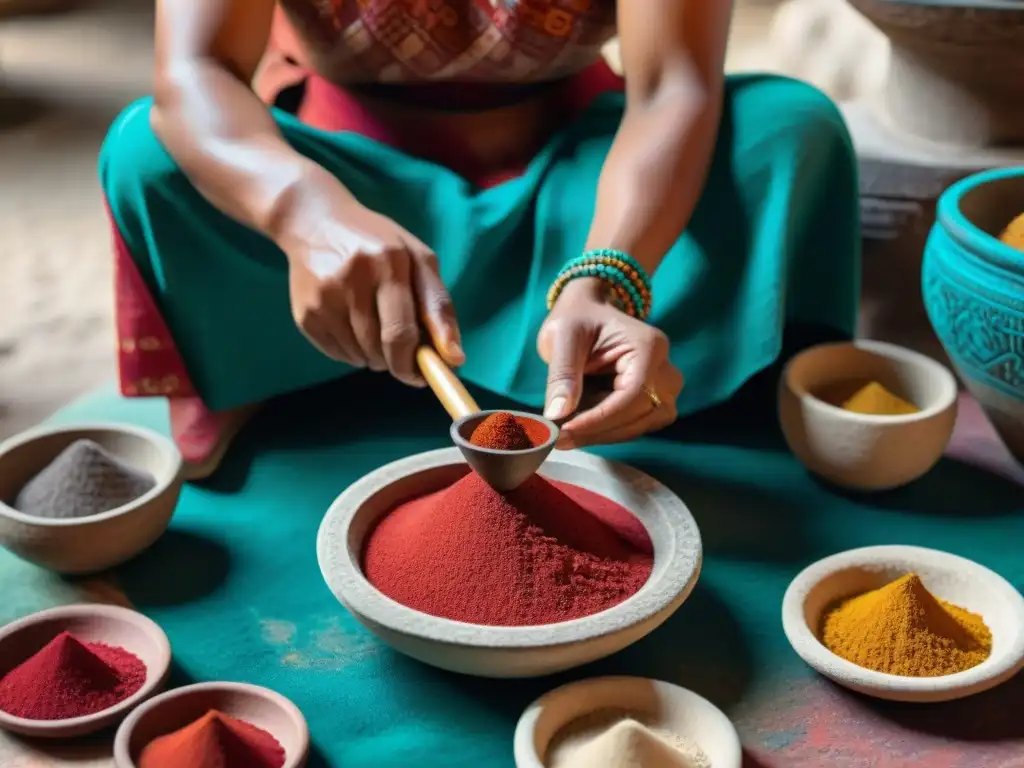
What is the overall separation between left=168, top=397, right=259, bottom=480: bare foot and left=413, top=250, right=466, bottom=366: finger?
0.50 meters

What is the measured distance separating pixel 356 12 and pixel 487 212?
32 cm

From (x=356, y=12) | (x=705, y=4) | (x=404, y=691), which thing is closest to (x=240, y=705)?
(x=404, y=691)

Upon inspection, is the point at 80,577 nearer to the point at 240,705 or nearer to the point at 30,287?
the point at 240,705

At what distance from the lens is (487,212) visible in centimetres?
163

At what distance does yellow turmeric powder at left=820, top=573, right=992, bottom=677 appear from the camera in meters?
1.21

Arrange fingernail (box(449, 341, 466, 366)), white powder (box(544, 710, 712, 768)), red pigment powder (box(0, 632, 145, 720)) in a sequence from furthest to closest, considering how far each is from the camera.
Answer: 1. fingernail (box(449, 341, 466, 366))
2. red pigment powder (box(0, 632, 145, 720))
3. white powder (box(544, 710, 712, 768))

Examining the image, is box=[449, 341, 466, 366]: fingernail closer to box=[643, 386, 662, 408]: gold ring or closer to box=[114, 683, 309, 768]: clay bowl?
box=[643, 386, 662, 408]: gold ring

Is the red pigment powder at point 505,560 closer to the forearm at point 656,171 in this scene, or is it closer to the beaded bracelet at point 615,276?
the beaded bracelet at point 615,276

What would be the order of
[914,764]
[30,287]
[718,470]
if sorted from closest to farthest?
[914,764], [718,470], [30,287]

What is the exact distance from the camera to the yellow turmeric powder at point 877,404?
157 cm

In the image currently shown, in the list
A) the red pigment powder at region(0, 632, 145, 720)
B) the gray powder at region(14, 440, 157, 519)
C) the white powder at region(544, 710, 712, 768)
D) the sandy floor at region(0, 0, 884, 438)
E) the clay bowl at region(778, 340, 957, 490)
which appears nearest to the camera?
the white powder at region(544, 710, 712, 768)

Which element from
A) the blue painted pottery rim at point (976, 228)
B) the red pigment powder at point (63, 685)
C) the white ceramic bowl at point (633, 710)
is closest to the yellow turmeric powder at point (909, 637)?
the white ceramic bowl at point (633, 710)

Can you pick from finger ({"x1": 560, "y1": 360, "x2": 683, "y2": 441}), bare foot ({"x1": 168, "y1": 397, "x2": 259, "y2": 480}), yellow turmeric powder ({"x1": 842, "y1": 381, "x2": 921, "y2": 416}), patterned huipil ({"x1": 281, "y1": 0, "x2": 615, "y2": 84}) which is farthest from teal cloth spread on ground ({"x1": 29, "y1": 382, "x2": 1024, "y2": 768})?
patterned huipil ({"x1": 281, "y1": 0, "x2": 615, "y2": 84})

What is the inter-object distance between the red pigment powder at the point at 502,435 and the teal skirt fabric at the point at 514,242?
1.27ft
